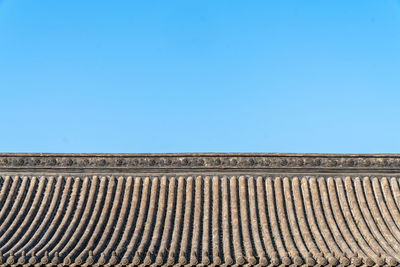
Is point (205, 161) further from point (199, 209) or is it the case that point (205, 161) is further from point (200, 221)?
point (200, 221)

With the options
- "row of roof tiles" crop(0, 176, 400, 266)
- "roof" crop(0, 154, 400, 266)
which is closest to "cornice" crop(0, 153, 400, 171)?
"roof" crop(0, 154, 400, 266)

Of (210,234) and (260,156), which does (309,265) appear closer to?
(210,234)

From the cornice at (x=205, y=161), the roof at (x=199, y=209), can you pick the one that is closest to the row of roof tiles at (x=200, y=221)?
the roof at (x=199, y=209)

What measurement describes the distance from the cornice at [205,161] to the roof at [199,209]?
24mm

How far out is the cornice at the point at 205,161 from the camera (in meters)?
16.0

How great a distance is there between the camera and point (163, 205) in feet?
49.7

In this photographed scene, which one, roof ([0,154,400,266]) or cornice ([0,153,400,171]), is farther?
cornice ([0,153,400,171])

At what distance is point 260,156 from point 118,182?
3.40 m

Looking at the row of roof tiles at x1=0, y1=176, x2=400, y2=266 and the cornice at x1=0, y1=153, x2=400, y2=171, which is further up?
the cornice at x1=0, y1=153, x2=400, y2=171

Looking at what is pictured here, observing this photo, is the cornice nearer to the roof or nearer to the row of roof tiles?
the roof

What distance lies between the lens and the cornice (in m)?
16.0

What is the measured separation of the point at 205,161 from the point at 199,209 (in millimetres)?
1519

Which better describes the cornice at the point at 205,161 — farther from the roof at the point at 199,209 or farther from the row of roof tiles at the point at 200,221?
the row of roof tiles at the point at 200,221

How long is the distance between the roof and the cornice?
0.02m
